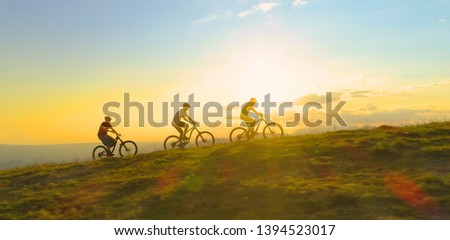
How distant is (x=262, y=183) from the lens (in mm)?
15023

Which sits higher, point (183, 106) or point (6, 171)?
point (183, 106)

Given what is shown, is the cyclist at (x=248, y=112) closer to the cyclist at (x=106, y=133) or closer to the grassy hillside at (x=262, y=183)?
the grassy hillside at (x=262, y=183)

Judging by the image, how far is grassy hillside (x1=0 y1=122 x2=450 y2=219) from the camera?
1238 centimetres

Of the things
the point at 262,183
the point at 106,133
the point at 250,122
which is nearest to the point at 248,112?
the point at 250,122

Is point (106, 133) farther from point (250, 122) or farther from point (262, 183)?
point (262, 183)

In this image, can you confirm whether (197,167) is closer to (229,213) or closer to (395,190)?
(229,213)

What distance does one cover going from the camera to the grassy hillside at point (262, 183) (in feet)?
40.6

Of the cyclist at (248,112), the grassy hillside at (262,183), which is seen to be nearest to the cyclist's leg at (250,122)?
the cyclist at (248,112)

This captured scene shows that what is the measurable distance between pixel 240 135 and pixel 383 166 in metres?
11.3

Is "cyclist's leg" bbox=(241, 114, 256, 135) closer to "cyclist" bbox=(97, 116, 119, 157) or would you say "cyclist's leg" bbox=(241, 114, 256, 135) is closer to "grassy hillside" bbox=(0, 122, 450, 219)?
"grassy hillside" bbox=(0, 122, 450, 219)

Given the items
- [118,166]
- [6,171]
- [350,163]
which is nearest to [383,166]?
[350,163]

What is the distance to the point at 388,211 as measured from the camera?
11.5 meters

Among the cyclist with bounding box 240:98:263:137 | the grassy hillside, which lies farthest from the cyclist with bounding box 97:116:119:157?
the cyclist with bounding box 240:98:263:137
